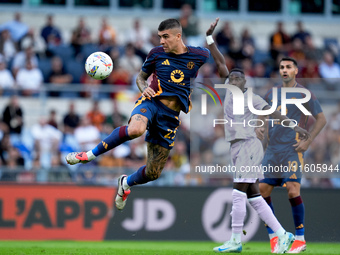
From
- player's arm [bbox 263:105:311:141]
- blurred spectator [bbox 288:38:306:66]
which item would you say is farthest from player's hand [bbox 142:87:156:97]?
blurred spectator [bbox 288:38:306:66]

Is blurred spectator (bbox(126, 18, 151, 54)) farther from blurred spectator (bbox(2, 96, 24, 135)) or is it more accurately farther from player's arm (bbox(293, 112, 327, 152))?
player's arm (bbox(293, 112, 327, 152))

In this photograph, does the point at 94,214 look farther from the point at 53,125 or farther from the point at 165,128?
the point at 165,128

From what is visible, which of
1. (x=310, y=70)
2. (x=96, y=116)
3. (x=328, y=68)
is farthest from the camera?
(x=328, y=68)

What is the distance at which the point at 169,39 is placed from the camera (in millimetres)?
9797

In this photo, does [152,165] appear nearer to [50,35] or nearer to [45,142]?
[45,142]

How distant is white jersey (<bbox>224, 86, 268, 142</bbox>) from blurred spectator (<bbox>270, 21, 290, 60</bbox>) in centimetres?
931

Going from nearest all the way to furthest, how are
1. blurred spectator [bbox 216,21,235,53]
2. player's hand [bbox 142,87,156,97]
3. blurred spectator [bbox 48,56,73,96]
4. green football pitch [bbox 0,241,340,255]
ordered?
1. player's hand [bbox 142,87,156,97]
2. green football pitch [bbox 0,241,340,255]
3. blurred spectator [bbox 48,56,73,96]
4. blurred spectator [bbox 216,21,235,53]

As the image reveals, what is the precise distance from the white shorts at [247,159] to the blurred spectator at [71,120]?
6515 millimetres

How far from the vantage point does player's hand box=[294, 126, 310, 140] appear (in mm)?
10805

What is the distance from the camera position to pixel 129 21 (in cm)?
2181

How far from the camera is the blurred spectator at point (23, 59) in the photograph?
17.3 m

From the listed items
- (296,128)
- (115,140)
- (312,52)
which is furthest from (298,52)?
(115,140)

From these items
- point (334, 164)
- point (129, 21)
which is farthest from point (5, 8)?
point (334, 164)

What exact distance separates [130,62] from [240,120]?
321 inches
